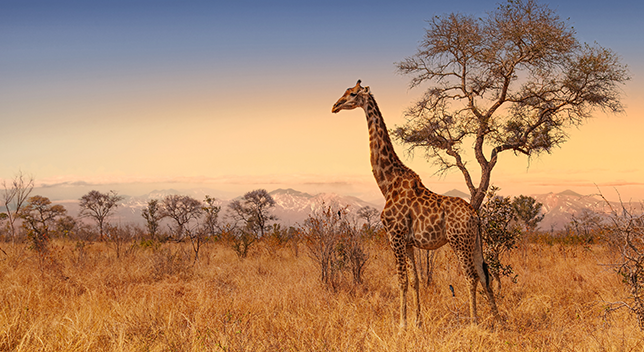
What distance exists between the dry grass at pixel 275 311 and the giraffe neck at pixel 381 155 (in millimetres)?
2158

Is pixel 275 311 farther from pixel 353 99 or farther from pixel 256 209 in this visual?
pixel 256 209

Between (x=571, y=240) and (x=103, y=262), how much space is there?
1924 centimetres

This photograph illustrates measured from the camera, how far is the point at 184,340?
5152 millimetres

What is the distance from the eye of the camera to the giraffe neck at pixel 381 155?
21.5ft

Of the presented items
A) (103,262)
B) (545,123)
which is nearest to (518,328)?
(103,262)

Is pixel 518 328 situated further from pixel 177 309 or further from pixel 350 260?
pixel 177 309

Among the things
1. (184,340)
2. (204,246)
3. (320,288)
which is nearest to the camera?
(184,340)

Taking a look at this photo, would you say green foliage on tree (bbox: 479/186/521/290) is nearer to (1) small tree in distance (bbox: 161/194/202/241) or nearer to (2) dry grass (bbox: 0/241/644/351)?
(2) dry grass (bbox: 0/241/644/351)

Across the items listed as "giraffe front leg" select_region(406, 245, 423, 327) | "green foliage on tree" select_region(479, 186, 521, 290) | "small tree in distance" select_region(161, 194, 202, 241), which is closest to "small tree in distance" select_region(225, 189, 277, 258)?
"small tree in distance" select_region(161, 194, 202, 241)

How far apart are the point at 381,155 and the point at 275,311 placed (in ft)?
10.4

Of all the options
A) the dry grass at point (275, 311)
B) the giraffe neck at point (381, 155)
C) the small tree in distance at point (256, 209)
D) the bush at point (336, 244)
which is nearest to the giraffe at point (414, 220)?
the giraffe neck at point (381, 155)

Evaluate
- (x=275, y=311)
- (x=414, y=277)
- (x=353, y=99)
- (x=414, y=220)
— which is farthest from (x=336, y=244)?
(x=353, y=99)

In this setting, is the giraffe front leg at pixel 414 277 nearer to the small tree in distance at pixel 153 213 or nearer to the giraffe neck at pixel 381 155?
the giraffe neck at pixel 381 155

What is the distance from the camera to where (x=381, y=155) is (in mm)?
6574
